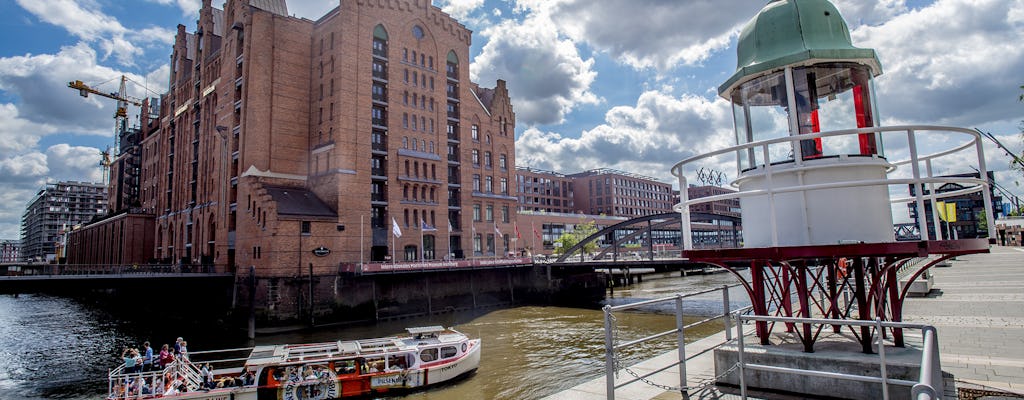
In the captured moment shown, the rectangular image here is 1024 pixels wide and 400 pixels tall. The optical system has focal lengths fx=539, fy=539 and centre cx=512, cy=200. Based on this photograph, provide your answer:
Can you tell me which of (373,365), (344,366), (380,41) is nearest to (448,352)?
(373,365)

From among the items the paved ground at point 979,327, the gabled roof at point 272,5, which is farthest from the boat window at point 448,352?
the gabled roof at point 272,5

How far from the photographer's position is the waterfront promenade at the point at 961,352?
327 inches

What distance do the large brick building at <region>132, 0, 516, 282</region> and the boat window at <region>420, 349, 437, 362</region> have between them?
24.9 metres

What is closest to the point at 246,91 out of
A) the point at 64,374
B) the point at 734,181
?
the point at 64,374

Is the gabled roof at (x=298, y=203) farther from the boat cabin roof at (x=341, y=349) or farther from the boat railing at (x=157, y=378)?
the boat railing at (x=157, y=378)

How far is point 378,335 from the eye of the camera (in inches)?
1492

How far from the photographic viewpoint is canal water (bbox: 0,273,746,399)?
2481 centimetres

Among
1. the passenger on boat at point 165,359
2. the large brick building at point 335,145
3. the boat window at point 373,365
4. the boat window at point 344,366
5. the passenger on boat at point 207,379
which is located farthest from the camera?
the large brick building at point 335,145

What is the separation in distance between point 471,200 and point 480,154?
274 inches

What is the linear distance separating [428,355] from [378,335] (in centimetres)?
1443

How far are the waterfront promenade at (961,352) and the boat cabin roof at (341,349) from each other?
13.4 metres

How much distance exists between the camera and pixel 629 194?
486ft

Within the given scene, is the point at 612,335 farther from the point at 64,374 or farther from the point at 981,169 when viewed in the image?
the point at 64,374

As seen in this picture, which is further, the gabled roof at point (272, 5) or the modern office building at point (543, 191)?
the modern office building at point (543, 191)
